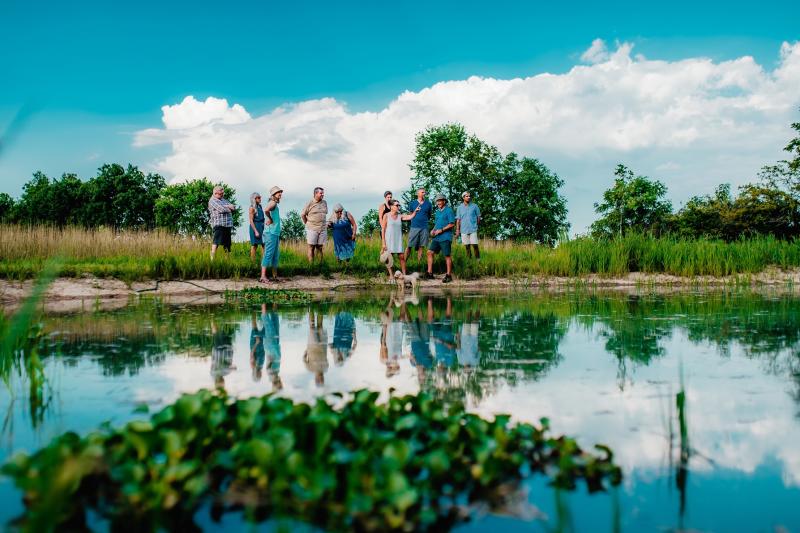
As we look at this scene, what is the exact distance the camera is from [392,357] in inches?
229

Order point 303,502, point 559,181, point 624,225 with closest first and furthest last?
point 303,502 → point 559,181 → point 624,225

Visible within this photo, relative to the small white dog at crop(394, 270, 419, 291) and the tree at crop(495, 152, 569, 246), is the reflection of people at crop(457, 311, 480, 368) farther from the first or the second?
the tree at crop(495, 152, 569, 246)

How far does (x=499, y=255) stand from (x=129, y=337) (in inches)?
515

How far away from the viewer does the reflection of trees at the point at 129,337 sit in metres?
5.75

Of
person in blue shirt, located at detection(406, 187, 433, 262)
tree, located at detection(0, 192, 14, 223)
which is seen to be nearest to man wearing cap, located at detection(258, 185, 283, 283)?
person in blue shirt, located at detection(406, 187, 433, 262)

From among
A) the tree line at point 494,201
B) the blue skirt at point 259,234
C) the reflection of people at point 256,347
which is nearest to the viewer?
the reflection of people at point 256,347

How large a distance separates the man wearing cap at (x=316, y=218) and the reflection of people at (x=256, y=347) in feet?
24.9

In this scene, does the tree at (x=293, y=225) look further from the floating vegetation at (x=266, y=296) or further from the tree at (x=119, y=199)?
the floating vegetation at (x=266, y=296)

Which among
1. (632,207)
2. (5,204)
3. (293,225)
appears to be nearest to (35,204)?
(5,204)

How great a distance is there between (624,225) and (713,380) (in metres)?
59.2

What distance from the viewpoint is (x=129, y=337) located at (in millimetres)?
7027

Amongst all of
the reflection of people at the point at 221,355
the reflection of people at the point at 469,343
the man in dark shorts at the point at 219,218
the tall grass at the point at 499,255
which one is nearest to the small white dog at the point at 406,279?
the tall grass at the point at 499,255

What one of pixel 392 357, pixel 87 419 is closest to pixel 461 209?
pixel 392 357

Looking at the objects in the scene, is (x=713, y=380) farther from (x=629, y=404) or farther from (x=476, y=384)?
(x=476, y=384)
